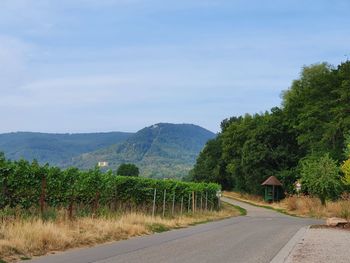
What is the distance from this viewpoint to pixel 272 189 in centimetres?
7881

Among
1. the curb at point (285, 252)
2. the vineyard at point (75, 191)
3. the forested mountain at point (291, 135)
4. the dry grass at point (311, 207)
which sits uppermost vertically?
the forested mountain at point (291, 135)

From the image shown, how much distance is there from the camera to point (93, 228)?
20.2m

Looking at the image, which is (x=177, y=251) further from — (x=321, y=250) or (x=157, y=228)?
(x=157, y=228)

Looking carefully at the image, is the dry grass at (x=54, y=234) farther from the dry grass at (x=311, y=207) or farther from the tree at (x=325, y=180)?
the tree at (x=325, y=180)

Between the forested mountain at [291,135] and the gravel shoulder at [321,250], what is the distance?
111 feet

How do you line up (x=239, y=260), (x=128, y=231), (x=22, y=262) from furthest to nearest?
(x=128, y=231)
(x=239, y=260)
(x=22, y=262)

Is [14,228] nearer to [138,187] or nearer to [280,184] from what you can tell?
[138,187]

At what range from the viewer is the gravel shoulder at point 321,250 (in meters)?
14.9

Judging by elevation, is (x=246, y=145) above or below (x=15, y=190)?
above

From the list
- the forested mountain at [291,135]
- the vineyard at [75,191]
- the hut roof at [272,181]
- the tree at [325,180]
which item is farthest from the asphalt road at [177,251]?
the hut roof at [272,181]

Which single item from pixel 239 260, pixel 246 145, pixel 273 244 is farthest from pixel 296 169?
pixel 239 260

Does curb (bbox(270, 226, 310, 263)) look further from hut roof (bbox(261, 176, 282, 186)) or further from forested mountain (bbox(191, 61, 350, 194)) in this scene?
hut roof (bbox(261, 176, 282, 186))

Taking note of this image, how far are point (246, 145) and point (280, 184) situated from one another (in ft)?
31.2

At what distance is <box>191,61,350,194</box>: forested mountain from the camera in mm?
65312
